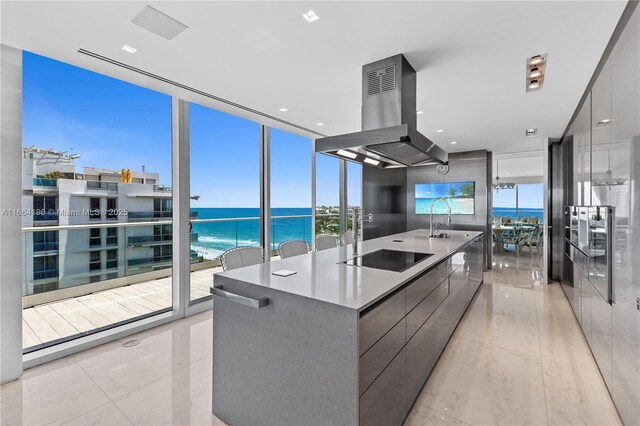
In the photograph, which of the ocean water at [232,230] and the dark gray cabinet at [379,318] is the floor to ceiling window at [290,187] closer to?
the ocean water at [232,230]

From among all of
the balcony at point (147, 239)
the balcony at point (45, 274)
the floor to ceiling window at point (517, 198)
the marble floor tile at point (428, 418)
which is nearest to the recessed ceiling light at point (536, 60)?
the marble floor tile at point (428, 418)

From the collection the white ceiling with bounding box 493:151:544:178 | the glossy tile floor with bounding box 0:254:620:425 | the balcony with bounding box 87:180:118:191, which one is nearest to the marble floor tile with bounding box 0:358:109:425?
the glossy tile floor with bounding box 0:254:620:425

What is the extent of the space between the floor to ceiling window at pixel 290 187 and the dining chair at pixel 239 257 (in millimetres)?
1965

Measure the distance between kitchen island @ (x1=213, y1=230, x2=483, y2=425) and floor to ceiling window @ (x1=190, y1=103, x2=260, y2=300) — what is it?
2.16 meters

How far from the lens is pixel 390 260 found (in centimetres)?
234

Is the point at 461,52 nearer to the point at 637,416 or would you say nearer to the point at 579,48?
the point at 579,48

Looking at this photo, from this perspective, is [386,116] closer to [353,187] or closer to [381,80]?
[381,80]

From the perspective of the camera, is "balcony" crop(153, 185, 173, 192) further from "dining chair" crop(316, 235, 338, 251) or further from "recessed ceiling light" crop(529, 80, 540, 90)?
"recessed ceiling light" crop(529, 80, 540, 90)

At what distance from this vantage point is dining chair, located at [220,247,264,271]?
7.53ft

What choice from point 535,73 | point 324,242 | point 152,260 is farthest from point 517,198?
point 152,260

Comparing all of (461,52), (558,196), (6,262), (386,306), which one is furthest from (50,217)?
(558,196)

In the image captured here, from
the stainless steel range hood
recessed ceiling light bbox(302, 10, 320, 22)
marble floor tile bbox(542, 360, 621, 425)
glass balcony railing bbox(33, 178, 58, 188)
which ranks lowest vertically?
marble floor tile bbox(542, 360, 621, 425)

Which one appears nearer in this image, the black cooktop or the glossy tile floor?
the glossy tile floor

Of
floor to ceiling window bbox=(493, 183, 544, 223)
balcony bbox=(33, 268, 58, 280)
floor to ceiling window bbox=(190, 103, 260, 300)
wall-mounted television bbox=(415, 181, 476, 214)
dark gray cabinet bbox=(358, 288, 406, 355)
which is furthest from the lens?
floor to ceiling window bbox=(493, 183, 544, 223)
